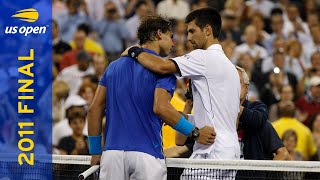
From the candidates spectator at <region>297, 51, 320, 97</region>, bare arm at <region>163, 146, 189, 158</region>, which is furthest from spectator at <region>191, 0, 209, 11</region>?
bare arm at <region>163, 146, 189, 158</region>

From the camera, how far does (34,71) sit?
725 cm

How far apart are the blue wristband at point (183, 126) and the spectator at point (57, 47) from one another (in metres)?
8.14

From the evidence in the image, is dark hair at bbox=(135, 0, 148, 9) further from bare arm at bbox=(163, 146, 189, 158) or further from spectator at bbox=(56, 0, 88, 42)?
bare arm at bbox=(163, 146, 189, 158)

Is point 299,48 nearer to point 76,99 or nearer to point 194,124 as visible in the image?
point 76,99

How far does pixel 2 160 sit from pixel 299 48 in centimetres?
913

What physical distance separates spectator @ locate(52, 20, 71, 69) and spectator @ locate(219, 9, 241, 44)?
9.47 ft

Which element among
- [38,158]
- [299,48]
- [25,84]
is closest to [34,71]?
[25,84]

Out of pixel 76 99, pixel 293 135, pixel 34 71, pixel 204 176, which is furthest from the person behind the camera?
pixel 76 99

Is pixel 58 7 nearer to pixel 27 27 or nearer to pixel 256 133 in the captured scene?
pixel 27 27

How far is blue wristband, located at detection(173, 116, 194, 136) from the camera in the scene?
658cm

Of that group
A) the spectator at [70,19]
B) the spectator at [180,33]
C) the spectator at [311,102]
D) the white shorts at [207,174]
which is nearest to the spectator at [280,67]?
the spectator at [311,102]

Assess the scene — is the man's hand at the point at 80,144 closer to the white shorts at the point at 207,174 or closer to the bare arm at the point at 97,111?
the bare arm at the point at 97,111

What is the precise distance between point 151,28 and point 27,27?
1.23 metres

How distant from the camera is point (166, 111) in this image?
21.3 ft
